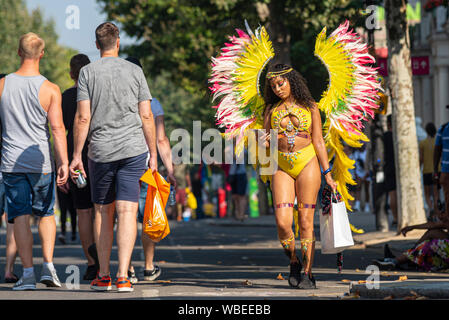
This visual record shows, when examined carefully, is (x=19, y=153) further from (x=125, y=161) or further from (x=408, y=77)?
(x=408, y=77)

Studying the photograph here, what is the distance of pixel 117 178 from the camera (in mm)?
8367

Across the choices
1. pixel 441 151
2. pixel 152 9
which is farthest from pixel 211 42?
pixel 441 151

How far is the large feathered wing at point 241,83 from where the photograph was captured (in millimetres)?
9398

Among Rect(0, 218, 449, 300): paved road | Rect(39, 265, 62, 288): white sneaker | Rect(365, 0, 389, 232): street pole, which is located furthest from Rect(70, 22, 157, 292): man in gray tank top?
Rect(365, 0, 389, 232): street pole

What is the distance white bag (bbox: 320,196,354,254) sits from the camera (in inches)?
338

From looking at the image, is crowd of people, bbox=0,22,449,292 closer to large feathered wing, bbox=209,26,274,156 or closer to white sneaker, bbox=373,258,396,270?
large feathered wing, bbox=209,26,274,156

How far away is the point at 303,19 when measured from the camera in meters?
23.9

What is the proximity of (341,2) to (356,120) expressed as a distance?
1529cm

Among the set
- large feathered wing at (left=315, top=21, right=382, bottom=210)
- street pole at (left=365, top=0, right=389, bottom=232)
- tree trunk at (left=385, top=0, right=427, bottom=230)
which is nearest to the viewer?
large feathered wing at (left=315, top=21, right=382, bottom=210)

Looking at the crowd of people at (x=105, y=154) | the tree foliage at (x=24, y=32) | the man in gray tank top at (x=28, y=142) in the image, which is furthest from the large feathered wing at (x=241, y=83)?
the tree foliage at (x=24, y=32)

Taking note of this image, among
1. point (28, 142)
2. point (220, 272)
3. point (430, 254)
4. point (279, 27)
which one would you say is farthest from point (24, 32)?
point (28, 142)

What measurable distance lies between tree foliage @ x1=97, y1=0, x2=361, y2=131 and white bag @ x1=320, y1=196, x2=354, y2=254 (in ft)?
48.2

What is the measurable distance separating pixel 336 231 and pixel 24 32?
5694 cm

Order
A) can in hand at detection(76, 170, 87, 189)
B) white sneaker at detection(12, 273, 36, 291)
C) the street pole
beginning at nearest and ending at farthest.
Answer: can in hand at detection(76, 170, 87, 189)
white sneaker at detection(12, 273, 36, 291)
the street pole
